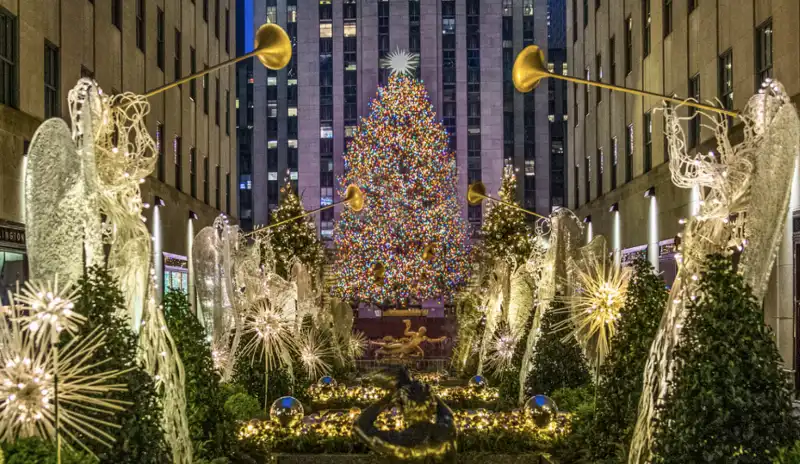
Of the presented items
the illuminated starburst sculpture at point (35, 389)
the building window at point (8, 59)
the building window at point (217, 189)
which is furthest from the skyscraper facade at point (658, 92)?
the building window at point (217, 189)

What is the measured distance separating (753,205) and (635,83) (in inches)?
957

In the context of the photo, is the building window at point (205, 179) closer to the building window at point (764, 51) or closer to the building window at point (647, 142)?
the building window at point (647, 142)

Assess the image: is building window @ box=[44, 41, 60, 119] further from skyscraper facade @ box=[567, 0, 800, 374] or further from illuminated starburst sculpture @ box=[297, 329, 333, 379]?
skyscraper facade @ box=[567, 0, 800, 374]

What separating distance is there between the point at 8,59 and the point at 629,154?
869 inches

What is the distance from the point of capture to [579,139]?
41.3m

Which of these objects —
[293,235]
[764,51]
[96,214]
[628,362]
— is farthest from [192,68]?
[96,214]

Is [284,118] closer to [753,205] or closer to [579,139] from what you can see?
[579,139]

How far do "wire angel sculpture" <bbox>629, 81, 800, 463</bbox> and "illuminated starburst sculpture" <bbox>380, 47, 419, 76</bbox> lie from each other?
53.0 meters

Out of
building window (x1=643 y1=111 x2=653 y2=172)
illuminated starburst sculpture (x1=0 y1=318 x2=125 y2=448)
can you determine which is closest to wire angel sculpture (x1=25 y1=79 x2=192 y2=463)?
illuminated starburst sculpture (x1=0 y1=318 x2=125 y2=448)

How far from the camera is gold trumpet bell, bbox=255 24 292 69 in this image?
9.86 metres

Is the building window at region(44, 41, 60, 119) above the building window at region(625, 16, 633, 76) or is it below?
below

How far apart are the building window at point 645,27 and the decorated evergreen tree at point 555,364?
16913 mm

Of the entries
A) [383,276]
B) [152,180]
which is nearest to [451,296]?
[383,276]

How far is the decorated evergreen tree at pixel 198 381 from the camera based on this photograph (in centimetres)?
1084
